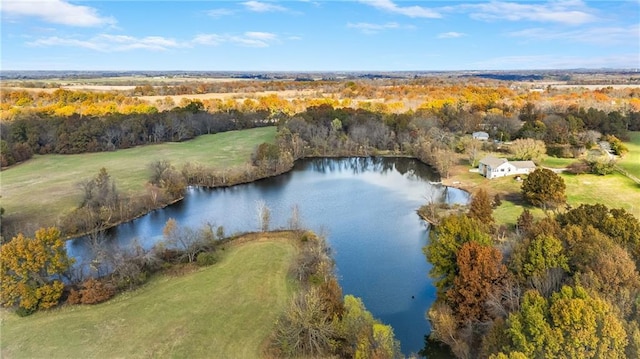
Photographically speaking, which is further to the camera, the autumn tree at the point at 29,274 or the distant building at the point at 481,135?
the distant building at the point at 481,135

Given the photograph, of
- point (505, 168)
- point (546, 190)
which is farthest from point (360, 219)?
point (505, 168)

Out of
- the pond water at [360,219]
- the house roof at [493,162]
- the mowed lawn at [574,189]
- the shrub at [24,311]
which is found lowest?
the pond water at [360,219]

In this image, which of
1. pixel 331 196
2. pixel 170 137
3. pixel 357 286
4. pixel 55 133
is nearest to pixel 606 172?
pixel 331 196

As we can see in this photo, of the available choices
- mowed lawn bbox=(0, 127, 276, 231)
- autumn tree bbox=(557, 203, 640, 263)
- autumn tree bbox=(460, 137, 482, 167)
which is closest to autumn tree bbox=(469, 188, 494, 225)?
autumn tree bbox=(557, 203, 640, 263)

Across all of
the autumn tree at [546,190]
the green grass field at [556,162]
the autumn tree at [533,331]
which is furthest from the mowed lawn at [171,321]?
the green grass field at [556,162]

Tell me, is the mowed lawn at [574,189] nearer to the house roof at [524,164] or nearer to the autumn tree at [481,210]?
the house roof at [524,164]

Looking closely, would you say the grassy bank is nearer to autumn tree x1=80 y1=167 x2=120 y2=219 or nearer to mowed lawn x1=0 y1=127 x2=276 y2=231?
mowed lawn x1=0 y1=127 x2=276 y2=231

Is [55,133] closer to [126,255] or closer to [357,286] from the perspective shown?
[126,255]
